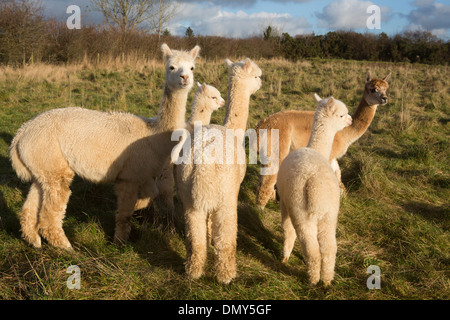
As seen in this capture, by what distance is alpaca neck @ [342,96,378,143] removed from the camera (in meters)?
6.70

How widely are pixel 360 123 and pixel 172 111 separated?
12.8 feet

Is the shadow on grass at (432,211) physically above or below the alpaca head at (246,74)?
below

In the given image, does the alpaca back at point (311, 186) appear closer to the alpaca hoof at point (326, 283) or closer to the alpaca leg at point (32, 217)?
the alpaca hoof at point (326, 283)

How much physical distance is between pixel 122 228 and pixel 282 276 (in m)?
2.05

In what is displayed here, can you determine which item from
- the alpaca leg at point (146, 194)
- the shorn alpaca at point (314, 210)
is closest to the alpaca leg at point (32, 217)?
the alpaca leg at point (146, 194)

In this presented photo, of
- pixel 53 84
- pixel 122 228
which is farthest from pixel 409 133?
pixel 53 84

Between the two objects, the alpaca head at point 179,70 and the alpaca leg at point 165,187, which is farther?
the alpaca leg at point 165,187

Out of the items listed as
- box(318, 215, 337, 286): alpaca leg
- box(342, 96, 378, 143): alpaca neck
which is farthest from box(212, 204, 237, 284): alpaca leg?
box(342, 96, 378, 143): alpaca neck

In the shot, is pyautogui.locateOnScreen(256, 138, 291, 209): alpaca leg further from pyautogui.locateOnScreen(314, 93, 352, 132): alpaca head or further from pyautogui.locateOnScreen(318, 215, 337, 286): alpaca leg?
pyautogui.locateOnScreen(318, 215, 337, 286): alpaca leg

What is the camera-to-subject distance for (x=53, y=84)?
1316 centimetres

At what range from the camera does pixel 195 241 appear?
136 inches

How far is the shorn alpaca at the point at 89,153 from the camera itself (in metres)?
4.25

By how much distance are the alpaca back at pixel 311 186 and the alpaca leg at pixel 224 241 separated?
69 cm

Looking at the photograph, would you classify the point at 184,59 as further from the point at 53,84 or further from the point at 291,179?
the point at 53,84
